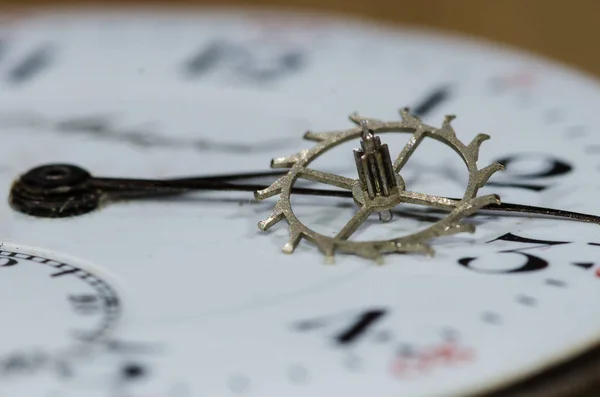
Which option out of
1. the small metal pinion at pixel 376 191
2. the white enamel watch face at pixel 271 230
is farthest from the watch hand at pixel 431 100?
the small metal pinion at pixel 376 191

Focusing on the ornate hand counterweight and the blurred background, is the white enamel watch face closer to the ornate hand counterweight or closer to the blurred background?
the ornate hand counterweight

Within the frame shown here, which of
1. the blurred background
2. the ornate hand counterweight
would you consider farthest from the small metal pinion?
the blurred background

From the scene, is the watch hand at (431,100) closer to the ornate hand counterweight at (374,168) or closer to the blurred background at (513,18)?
the ornate hand counterweight at (374,168)

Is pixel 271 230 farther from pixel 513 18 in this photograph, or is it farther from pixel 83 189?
pixel 513 18

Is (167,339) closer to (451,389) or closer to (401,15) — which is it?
(451,389)

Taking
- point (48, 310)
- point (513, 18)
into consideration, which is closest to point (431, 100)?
point (48, 310)

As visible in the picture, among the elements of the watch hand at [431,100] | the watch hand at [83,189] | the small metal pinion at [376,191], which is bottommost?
the small metal pinion at [376,191]

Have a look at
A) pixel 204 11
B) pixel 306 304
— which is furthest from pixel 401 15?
pixel 306 304
